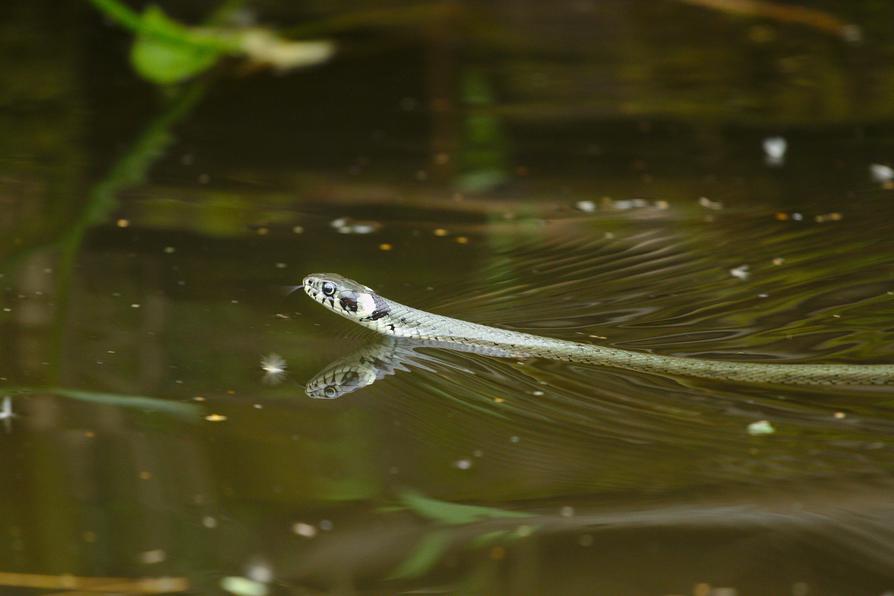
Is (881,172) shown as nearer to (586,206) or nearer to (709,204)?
(709,204)

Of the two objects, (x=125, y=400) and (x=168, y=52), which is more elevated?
(x=168, y=52)

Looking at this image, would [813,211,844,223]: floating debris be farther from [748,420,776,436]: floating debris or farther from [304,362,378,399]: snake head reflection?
[304,362,378,399]: snake head reflection

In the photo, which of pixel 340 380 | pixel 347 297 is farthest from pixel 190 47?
pixel 340 380

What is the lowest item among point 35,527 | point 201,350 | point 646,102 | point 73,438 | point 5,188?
point 35,527

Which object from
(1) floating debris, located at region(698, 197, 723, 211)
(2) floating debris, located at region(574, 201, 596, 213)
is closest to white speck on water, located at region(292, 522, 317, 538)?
(2) floating debris, located at region(574, 201, 596, 213)

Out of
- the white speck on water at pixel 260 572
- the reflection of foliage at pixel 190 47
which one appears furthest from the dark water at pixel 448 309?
the reflection of foliage at pixel 190 47

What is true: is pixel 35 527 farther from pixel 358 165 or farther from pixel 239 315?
pixel 358 165

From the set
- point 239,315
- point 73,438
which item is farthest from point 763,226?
point 73,438
